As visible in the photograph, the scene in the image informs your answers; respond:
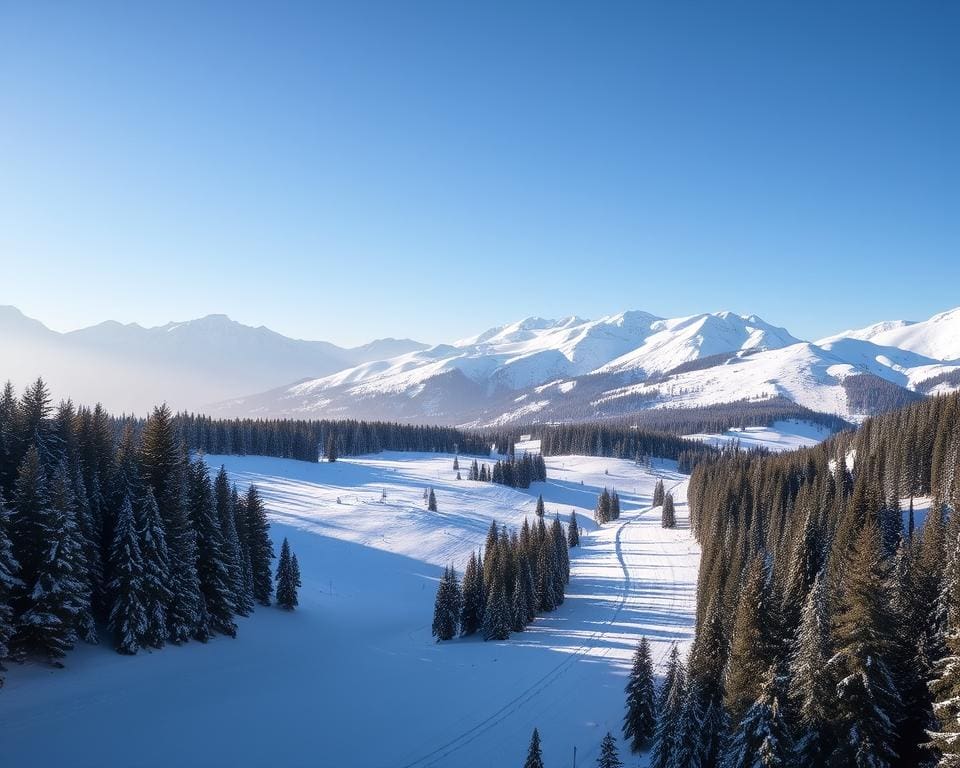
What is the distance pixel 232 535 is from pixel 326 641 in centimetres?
1147

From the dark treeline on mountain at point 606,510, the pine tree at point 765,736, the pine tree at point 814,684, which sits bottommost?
the dark treeline on mountain at point 606,510

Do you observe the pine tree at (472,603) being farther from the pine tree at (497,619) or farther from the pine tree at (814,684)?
the pine tree at (814,684)

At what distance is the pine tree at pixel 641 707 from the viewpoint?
34.1 metres

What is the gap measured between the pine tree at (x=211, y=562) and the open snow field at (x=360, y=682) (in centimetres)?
189

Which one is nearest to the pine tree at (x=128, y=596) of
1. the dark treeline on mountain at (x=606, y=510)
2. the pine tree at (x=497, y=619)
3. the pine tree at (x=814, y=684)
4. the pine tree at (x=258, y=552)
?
the pine tree at (x=258, y=552)

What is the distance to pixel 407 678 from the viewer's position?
39438 millimetres

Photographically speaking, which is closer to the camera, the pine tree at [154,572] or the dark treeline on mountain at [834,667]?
the dark treeline on mountain at [834,667]

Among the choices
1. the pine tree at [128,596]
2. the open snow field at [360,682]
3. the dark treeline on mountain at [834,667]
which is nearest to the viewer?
the dark treeline on mountain at [834,667]

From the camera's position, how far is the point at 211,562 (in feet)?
128

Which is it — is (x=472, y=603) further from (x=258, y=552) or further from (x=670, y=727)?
(x=670, y=727)

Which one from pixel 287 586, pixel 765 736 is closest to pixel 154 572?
pixel 287 586

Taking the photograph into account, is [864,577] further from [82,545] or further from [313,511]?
[313,511]

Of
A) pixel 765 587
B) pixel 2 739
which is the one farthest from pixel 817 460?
pixel 2 739

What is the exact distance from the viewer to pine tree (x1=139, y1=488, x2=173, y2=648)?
1276 inches
